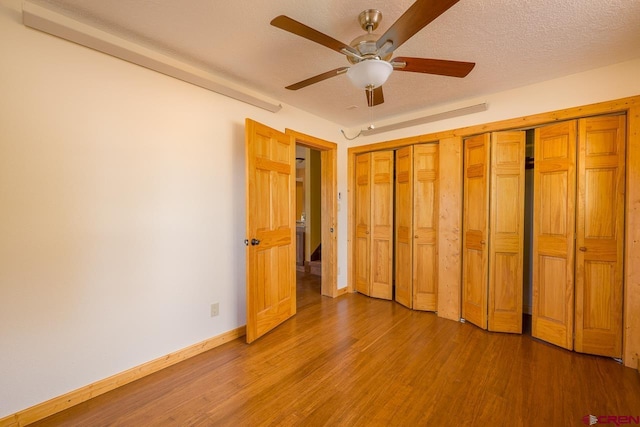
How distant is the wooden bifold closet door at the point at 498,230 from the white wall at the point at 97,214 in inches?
106

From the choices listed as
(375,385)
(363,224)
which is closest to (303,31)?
(375,385)

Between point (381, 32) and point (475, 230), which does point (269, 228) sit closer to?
point (381, 32)

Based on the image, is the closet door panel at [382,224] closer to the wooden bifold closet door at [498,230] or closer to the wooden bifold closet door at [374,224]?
the wooden bifold closet door at [374,224]

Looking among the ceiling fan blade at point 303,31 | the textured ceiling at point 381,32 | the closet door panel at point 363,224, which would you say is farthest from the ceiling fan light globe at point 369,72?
the closet door panel at point 363,224

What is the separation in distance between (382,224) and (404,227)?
318 mm

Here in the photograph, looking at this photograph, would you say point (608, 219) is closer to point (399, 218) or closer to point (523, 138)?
point (523, 138)

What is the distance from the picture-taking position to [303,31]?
137 centimetres

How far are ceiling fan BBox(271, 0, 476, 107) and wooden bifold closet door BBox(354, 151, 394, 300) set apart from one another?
6.67 feet

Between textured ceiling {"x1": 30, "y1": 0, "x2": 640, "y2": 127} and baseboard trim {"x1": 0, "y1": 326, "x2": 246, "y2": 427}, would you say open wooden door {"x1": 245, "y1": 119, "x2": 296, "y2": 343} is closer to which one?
baseboard trim {"x1": 0, "y1": 326, "x2": 246, "y2": 427}

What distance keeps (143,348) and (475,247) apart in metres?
3.28

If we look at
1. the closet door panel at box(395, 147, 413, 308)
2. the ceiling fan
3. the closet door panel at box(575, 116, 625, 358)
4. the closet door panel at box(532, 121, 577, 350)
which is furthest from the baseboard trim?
the closet door panel at box(575, 116, 625, 358)

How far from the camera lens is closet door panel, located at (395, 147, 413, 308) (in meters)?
3.44

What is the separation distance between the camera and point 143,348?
207 cm

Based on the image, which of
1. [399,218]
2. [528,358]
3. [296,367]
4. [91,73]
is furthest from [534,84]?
[91,73]
